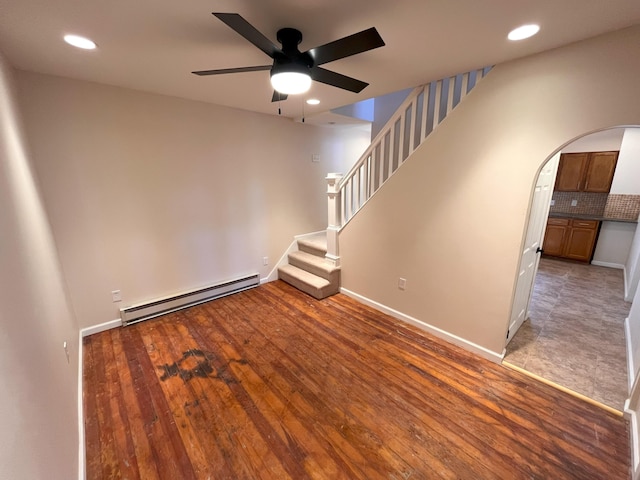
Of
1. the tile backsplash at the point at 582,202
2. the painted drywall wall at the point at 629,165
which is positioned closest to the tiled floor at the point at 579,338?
the tile backsplash at the point at 582,202

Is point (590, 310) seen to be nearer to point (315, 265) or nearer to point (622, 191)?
point (622, 191)

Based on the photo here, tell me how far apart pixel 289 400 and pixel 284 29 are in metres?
2.54

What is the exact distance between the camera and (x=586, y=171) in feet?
16.5

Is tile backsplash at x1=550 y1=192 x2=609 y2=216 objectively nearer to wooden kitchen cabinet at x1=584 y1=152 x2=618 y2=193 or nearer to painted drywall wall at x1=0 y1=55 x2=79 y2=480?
wooden kitchen cabinet at x1=584 y1=152 x2=618 y2=193

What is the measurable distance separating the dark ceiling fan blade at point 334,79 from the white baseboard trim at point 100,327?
323 cm

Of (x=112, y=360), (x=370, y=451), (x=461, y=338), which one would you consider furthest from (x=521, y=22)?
(x=112, y=360)

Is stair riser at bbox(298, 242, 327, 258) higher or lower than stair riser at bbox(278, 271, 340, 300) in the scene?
higher

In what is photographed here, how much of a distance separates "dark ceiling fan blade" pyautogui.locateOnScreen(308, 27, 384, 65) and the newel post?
2135 mm

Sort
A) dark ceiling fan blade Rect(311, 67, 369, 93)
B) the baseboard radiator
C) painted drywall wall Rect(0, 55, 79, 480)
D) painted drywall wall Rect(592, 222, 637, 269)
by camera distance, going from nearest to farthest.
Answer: painted drywall wall Rect(0, 55, 79, 480) < dark ceiling fan blade Rect(311, 67, 369, 93) < the baseboard radiator < painted drywall wall Rect(592, 222, 637, 269)

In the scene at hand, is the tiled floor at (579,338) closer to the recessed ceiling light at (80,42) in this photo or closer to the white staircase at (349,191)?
the white staircase at (349,191)

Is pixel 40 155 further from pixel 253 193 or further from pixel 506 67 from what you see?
pixel 506 67

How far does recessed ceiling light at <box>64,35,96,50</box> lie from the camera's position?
164cm

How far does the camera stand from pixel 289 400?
1.99 m

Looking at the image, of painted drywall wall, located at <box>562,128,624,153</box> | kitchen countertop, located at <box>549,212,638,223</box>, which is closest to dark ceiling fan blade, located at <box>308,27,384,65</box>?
painted drywall wall, located at <box>562,128,624,153</box>
